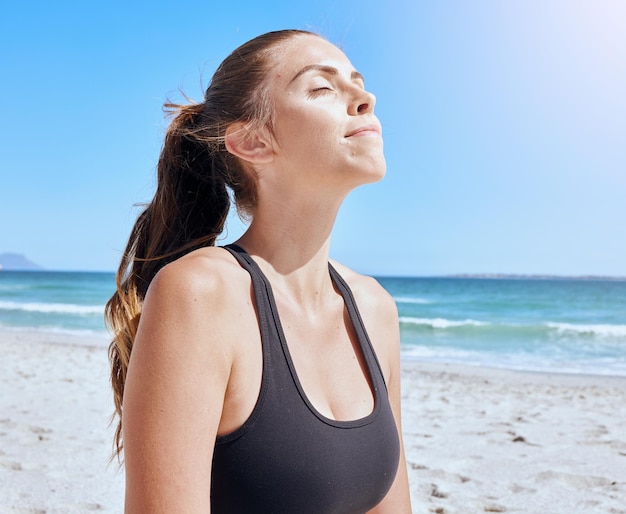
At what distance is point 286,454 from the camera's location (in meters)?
1.46

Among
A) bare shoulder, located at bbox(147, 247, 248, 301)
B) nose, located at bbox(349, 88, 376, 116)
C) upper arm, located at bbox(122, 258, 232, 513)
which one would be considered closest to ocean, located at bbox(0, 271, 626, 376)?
nose, located at bbox(349, 88, 376, 116)

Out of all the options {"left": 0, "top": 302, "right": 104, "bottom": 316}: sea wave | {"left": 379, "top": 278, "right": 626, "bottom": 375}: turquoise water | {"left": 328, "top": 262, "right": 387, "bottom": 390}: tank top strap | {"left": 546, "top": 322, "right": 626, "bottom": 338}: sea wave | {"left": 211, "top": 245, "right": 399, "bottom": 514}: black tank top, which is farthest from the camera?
{"left": 0, "top": 302, "right": 104, "bottom": 316}: sea wave

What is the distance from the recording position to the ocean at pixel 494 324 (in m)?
14.3

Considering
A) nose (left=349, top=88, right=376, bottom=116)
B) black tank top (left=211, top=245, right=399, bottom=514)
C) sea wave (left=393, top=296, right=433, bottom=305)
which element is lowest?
sea wave (left=393, top=296, right=433, bottom=305)

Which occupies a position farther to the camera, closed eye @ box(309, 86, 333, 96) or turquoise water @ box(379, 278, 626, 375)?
turquoise water @ box(379, 278, 626, 375)

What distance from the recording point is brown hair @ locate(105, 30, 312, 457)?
6.09 ft

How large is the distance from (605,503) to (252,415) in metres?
3.14

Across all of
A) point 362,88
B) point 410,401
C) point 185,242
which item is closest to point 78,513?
point 185,242

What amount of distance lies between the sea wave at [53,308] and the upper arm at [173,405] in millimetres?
25388

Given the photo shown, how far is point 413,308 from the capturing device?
32.9m

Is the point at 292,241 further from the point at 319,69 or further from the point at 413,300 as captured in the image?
the point at 413,300

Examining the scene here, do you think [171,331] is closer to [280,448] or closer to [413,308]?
[280,448]

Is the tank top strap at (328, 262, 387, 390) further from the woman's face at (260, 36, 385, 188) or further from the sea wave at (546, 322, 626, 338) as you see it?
the sea wave at (546, 322, 626, 338)

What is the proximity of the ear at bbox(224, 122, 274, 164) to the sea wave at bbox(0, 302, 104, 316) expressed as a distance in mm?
25031
